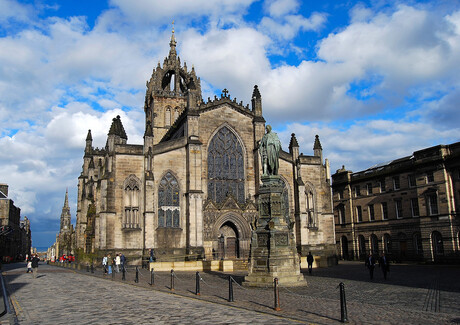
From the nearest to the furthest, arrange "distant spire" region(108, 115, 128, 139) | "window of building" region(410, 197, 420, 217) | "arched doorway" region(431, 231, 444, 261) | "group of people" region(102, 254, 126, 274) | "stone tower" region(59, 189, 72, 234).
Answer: "group of people" region(102, 254, 126, 274)
"distant spire" region(108, 115, 128, 139)
"arched doorway" region(431, 231, 444, 261)
"window of building" region(410, 197, 420, 217)
"stone tower" region(59, 189, 72, 234)

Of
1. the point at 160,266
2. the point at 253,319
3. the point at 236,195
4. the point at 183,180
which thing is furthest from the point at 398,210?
the point at 253,319

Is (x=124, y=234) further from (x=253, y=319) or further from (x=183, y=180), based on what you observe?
(x=253, y=319)

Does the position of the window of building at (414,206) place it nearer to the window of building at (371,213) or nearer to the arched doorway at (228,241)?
the window of building at (371,213)

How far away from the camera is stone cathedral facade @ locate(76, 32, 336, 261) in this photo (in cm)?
3297

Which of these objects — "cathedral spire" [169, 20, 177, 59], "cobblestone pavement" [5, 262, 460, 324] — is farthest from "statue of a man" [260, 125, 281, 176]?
"cathedral spire" [169, 20, 177, 59]

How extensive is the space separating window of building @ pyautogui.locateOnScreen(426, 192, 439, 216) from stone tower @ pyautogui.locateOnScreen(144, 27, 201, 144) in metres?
30.2

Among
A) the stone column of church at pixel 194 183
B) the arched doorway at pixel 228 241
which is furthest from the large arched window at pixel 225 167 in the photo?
the arched doorway at pixel 228 241

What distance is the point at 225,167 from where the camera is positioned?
122 ft

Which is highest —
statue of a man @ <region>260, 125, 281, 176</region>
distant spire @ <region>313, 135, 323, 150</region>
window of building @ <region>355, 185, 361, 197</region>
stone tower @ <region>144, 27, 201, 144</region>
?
stone tower @ <region>144, 27, 201, 144</region>

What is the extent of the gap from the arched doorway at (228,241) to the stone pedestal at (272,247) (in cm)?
1800

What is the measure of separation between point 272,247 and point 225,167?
20379 mm

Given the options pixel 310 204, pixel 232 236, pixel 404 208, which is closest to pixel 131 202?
pixel 232 236

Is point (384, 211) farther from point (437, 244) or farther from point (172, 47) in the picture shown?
point (172, 47)

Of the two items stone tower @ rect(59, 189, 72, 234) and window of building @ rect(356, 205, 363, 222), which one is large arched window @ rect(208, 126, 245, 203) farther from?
stone tower @ rect(59, 189, 72, 234)
